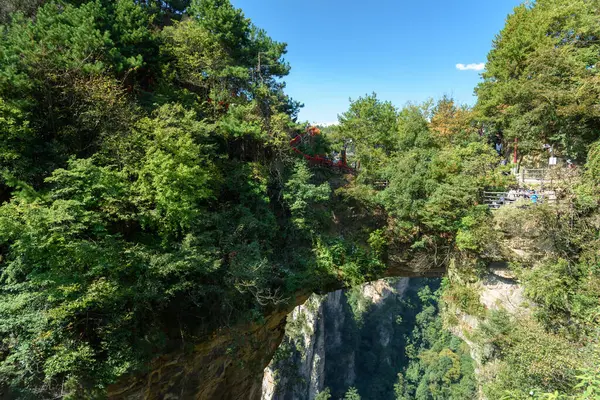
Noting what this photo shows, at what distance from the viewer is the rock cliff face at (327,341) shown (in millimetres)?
29261

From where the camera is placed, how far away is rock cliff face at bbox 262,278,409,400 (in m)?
29.3

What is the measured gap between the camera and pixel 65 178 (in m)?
6.77

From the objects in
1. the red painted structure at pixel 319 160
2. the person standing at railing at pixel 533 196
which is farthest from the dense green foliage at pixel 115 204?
the person standing at railing at pixel 533 196

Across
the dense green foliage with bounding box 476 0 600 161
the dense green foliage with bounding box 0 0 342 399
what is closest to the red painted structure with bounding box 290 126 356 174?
the dense green foliage with bounding box 0 0 342 399

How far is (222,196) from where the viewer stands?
37.9ft

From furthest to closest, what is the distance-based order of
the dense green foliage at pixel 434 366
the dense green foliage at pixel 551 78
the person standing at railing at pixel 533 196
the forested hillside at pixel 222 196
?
the dense green foliage at pixel 434 366 < the dense green foliage at pixel 551 78 < the person standing at railing at pixel 533 196 < the forested hillside at pixel 222 196

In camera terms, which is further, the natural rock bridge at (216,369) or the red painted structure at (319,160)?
the red painted structure at (319,160)

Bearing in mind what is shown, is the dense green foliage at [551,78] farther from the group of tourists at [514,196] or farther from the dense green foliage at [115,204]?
the dense green foliage at [115,204]

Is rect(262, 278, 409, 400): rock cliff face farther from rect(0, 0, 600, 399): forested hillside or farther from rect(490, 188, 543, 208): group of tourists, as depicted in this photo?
rect(490, 188, 543, 208): group of tourists

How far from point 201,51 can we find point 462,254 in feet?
50.5

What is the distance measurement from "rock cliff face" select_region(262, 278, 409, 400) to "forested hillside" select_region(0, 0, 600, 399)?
675 inches

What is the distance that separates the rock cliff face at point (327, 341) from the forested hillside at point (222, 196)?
17140mm

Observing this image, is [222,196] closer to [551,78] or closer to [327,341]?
[551,78]

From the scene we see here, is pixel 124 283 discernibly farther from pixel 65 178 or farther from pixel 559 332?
pixel 559 332
